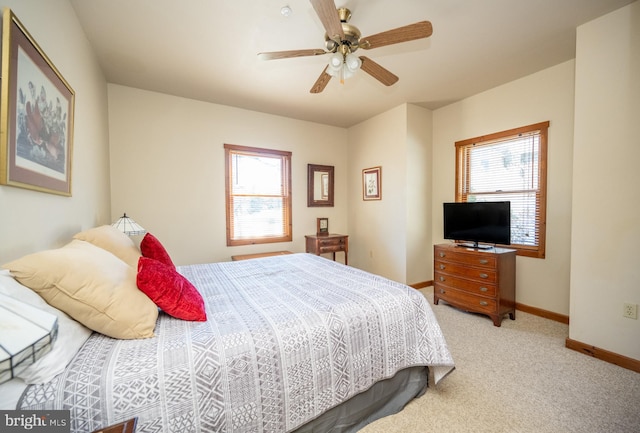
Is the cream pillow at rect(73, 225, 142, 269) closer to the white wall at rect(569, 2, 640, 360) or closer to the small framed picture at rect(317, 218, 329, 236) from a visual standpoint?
the small framed picture at rect(317, 218, 329, 236)

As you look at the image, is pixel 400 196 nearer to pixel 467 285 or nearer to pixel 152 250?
pixel 467 285

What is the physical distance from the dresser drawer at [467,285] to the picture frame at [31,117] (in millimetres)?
3730

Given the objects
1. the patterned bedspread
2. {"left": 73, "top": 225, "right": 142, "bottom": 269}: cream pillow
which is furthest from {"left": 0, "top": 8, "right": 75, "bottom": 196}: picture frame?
the patterned bedspread

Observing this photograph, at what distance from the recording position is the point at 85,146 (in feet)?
6.90

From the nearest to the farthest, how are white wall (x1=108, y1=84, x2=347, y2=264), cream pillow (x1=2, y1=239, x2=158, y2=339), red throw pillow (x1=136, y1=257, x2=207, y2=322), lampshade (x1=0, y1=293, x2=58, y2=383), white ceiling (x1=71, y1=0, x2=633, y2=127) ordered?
lampshade (x1=0, y1=293, x2=58, y2=383) < cream pillow (x1=2, y1=239, x2=158, y2=339) < red throw pillow (x1=136, y1=257, x2=207, y2=322) < white ceiling (x1=71, y1=0, x2=633, y2=127) < white wall (x1=108, y1=84, x2=347, y2=264)

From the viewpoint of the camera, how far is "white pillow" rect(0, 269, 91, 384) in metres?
0.78

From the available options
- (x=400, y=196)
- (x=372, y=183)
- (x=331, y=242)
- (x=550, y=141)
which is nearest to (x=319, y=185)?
(x=372, y=183)

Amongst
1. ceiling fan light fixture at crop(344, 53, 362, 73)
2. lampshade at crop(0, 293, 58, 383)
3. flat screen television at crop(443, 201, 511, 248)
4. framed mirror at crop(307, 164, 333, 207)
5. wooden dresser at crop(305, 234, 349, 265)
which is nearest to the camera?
lampshade at crop(0, 293, 58, 383)

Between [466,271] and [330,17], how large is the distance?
9.48 feet

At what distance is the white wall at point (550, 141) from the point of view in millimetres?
2674

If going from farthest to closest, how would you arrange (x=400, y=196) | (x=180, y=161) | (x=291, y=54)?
(x=400, y=196)
(x=180, y=161)
(x=291, y=54)

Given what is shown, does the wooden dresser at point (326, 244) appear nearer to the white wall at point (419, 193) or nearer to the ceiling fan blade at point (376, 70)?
the white wall at point (419, 193)

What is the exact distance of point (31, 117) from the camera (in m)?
1.26

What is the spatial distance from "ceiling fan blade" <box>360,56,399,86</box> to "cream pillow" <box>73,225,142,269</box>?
218 cm
